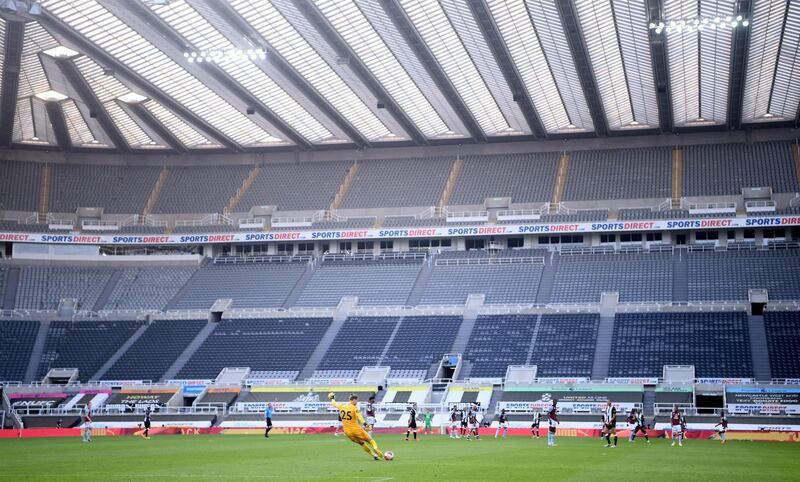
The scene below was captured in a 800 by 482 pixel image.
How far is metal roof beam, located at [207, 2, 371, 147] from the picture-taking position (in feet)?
170

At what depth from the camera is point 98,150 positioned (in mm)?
80688

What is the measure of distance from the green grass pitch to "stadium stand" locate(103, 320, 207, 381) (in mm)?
28154

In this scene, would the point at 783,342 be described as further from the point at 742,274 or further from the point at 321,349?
the point at 321,349

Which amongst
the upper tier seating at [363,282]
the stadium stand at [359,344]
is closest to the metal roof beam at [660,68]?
the upper tier seating at [363,282]

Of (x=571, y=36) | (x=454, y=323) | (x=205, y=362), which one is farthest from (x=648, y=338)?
(x=205, y=362)

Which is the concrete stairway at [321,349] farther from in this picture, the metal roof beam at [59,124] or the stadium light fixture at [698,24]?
the stadium light fixture at [698,24]

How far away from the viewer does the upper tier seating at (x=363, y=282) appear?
224ft

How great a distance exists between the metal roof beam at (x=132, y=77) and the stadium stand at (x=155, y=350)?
14955mm

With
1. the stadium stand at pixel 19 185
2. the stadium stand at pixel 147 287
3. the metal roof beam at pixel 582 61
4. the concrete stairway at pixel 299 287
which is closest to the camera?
the metal roof beam at pixel 582 61

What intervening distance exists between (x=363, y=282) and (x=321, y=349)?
27.6ft

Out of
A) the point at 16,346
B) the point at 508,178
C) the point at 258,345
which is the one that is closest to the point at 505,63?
the point at 508,178

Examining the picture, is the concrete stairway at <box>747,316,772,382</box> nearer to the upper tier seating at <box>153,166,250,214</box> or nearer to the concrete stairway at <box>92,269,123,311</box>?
the upper tier seating at <box>153,166,250,214</box>

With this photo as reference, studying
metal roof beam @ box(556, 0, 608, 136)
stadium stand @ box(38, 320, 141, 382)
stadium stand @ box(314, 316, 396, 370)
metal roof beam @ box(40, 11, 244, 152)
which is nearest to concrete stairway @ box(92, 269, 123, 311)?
stadium stand @ box(38, 320, 141, 382)

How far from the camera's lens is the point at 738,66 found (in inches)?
2173
